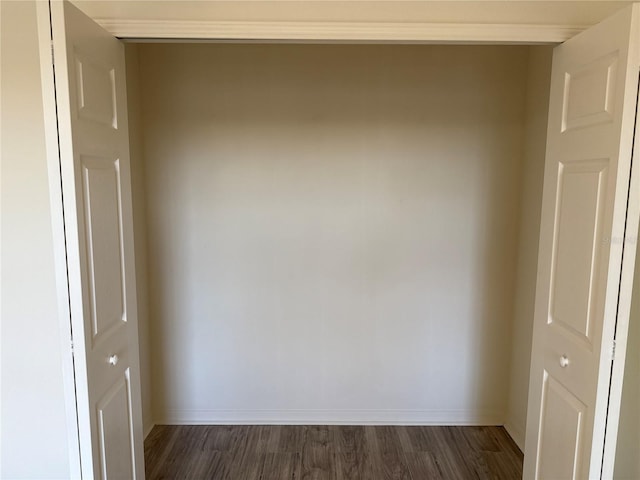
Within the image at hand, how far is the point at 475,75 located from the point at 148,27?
1989 mm

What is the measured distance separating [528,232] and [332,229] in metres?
1.23

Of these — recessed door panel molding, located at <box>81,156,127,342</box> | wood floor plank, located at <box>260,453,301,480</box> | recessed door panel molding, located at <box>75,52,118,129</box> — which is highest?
recessed door panel molding, located at <box>75,52,118,129</box>

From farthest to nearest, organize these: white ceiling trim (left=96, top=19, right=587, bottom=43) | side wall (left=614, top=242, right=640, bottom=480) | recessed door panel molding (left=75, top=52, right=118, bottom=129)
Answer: side wall (left=614, top=242, right=640, bottom=480) < white ceiling trim (left=96, top=19, right=587, bottom=43) < recessed door panel molding (left=75, top=52, right=118, bottom=129)

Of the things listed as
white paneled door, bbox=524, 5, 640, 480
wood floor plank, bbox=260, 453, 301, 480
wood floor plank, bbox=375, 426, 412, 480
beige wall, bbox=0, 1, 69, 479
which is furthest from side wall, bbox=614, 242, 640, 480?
beige wall, bbox=0, 1, 69, 479

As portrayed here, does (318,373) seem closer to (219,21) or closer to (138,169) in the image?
(138,169)

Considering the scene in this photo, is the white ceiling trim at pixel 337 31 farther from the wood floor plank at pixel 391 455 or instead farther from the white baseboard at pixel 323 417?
the white baseboard at pixel 323 417

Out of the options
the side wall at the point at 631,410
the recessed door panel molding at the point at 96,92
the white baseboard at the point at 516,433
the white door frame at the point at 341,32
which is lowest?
the white baseboard at the point at 516,433

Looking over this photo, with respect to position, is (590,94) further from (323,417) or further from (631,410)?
(323,417)

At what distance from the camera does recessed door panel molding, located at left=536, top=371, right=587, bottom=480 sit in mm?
1526

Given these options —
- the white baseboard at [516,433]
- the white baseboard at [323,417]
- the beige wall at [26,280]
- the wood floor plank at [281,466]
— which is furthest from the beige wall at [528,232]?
the beige wall at [26,280]

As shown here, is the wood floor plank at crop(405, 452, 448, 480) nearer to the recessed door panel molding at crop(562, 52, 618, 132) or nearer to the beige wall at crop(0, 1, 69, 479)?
the beige wall at crop(0, 1, 69, 479)

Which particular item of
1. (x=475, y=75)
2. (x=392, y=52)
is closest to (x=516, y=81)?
(x=475, y=75)

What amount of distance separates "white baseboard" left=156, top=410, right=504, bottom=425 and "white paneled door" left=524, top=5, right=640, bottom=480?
120cm

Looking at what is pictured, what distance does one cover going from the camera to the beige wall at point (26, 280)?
1.81 meters
